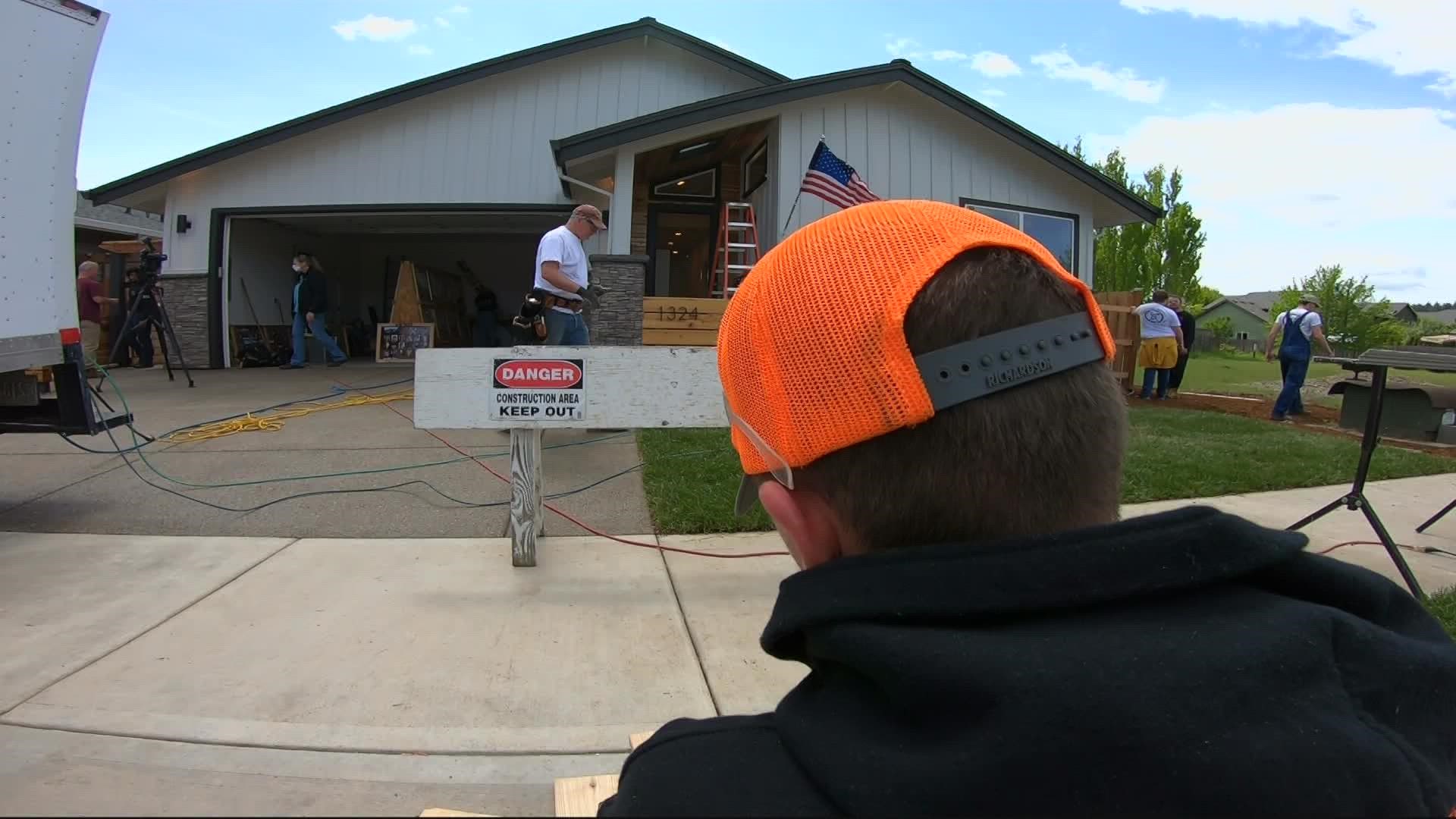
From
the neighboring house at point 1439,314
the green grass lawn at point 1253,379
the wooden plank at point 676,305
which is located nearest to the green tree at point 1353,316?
the green grass lawn at point 1253,379

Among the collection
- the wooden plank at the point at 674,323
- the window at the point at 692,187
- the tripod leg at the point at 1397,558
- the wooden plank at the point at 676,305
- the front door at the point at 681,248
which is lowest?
the tripod leg at the point at 1397,558

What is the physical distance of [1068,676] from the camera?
584 mm

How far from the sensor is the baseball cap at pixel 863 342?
27.0 inches

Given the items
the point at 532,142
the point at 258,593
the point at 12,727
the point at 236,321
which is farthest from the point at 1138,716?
the point at 236,321

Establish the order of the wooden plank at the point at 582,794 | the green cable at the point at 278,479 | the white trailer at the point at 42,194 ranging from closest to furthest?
the wooden plank at the point at 582,794 < the white trailer at the point at 42,194 < the green cable at the point at 278,479

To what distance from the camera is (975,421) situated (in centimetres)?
69

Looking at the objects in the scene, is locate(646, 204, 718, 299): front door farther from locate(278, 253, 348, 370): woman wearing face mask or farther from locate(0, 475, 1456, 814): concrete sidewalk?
locate(0, 475, 1456, 814): concrete sidewalk

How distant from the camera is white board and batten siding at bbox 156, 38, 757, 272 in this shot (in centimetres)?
1291

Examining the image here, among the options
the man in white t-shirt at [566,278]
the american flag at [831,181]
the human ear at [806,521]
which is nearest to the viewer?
the human ear at [806,521]

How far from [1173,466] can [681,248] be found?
9564 millimetres

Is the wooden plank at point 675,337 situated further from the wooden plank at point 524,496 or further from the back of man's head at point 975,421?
the back of man's head at point 975,421

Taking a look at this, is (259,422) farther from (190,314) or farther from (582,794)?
(190,314)

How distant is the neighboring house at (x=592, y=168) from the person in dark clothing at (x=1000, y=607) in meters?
9.18

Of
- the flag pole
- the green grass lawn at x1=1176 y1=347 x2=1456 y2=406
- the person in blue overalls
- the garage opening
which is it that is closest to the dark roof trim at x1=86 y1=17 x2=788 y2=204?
the garage opening
